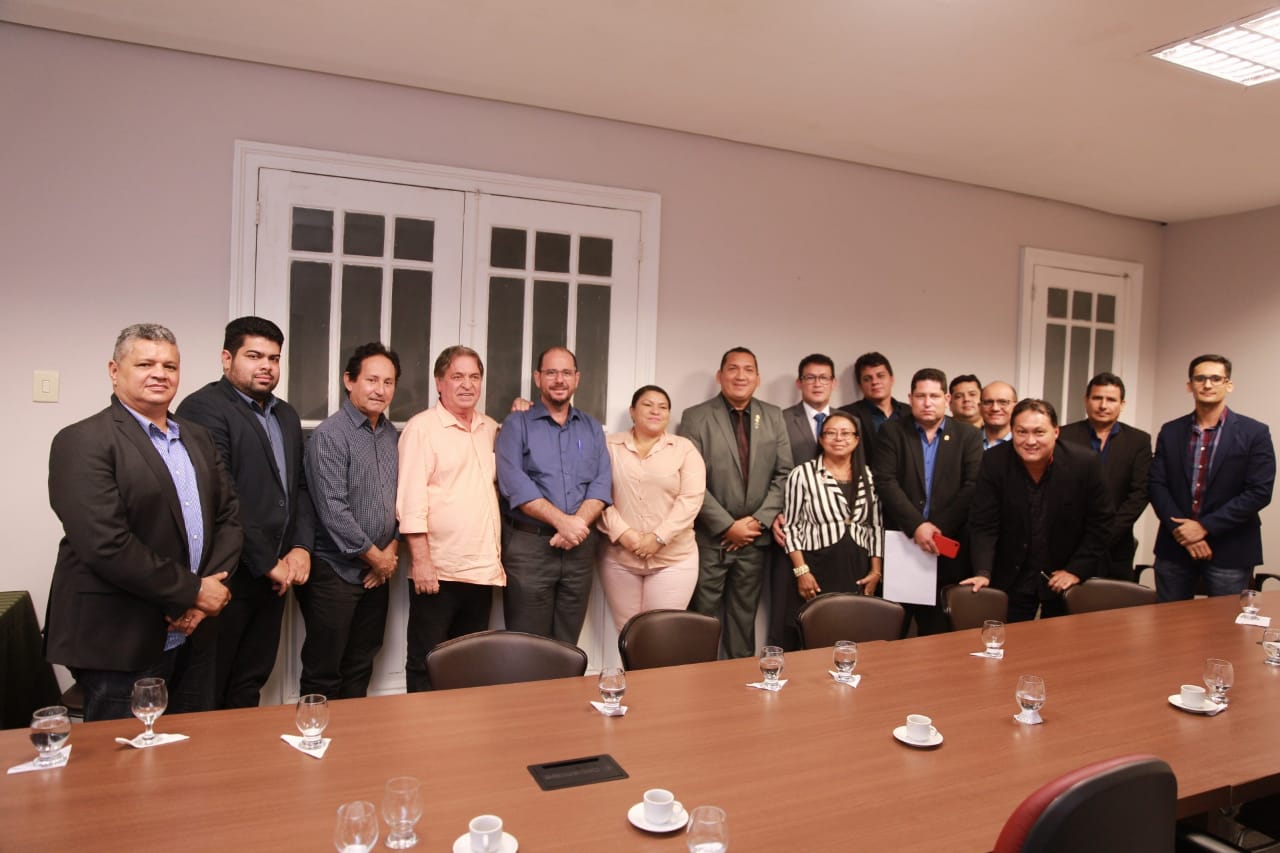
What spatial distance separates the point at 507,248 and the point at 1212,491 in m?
4.06

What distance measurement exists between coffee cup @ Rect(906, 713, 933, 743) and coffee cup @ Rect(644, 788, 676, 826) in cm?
73

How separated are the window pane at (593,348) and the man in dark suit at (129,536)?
2.20 meters

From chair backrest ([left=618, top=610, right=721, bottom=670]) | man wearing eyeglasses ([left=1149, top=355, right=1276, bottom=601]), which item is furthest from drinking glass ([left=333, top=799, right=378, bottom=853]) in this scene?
man wearing eyeglasses ([left=1149, top=355, right=1276, bottom=601])


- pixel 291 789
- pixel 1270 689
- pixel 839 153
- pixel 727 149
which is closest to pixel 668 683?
pixel 291 789

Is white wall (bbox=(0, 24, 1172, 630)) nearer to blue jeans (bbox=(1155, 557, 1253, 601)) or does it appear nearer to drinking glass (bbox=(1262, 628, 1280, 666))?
blue jeans (bbox=(1155, 557, 1253, 601))

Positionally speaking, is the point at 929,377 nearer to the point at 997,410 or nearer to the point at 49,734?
the point at 997,410

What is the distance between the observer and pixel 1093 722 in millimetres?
2152

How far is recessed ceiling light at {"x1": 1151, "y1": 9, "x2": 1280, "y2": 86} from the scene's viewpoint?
3.25 m

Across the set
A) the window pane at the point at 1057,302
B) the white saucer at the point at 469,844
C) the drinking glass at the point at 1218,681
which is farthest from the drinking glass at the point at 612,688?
the window pane at the point at 1057,302

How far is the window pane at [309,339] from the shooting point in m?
3.96

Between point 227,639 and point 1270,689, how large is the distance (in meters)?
3.70

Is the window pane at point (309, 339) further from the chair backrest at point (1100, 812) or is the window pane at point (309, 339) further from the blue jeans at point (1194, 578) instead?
the blue jeans at point (1194, 578)

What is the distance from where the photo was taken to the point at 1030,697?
2.12 meters

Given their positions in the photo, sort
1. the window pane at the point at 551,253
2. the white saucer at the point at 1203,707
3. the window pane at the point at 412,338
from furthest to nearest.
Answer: the window pane at the point at 551,253 → the window pane at the point at 412,338 → the white saucer at the point at 1203,707
